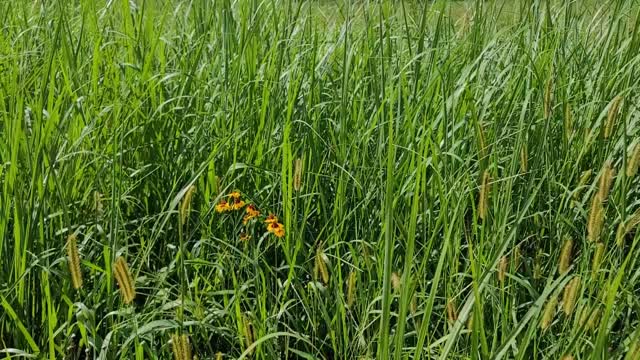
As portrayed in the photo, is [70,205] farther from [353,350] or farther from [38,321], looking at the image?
[353,350]

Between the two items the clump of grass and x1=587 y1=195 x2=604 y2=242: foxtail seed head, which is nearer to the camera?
the clump of grass

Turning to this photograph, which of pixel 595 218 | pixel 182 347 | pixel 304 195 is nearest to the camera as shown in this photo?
pixel 182 347

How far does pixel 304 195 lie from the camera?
1.76 metres

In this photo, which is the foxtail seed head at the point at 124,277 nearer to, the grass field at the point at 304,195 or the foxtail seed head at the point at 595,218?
the grass field at the point at 304,195

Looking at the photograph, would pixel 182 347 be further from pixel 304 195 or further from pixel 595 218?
pixel 304 195

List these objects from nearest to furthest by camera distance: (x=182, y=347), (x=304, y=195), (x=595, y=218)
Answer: (x=182, y=347) → (x=595, y=218) → (x=304, y=195)

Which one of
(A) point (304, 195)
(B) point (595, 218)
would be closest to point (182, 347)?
(B) point (595, 218)

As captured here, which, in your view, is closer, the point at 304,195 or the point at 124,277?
the point at 124,277

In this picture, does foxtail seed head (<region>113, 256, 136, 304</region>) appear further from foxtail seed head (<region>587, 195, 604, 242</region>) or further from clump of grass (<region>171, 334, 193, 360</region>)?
foxtail seed head (<region>587, 195, 604, 242</region>)

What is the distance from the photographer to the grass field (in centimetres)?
149

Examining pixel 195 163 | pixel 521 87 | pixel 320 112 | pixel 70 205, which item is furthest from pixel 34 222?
pixel 521 87

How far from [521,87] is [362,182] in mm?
513

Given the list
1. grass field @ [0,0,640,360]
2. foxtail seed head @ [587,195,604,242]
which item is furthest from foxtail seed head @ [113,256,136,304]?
foxtail seed head @ [587,195,604,242]

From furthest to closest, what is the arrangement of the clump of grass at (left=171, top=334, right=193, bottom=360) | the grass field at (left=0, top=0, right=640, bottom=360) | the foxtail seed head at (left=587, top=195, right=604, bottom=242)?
the grass field at (left=0, top=0, right=640, bottom=360), the foxtail seed head at (left=587, top=195, right=604, bottom=242), the clump of grass at (left=171, top=334, right=193, bottom=360)
